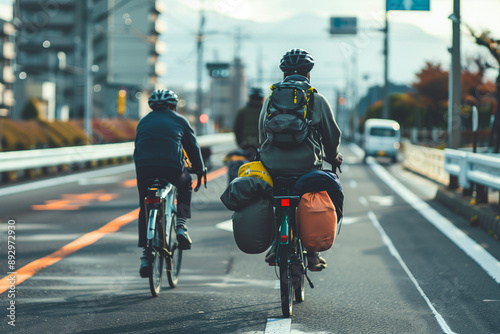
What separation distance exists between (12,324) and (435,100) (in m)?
62.7

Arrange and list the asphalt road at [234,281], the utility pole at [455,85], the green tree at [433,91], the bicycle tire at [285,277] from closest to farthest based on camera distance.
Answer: the bicycle tire at [285,277], the asphalt road at [234,281], the utility pole at [455,85], the green tree at [433,91]

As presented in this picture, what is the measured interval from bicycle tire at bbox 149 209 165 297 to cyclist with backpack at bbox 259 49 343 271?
3.51ft

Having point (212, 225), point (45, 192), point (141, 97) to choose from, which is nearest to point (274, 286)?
point (212, 225)

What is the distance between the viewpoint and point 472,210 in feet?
39.1

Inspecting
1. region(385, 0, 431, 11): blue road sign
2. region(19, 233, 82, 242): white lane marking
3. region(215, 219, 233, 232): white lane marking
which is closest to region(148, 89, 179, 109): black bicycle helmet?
region(19, 233, 82, 242): white lane marking

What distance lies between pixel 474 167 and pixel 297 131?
828 centimetres

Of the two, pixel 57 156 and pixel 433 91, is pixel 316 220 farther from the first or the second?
pixel 433 91

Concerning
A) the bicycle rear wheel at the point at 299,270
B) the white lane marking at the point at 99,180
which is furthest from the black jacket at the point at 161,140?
the white lane marking at the point at 99,180

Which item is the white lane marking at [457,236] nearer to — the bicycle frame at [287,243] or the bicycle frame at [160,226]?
the bicycle frame at [287,243]

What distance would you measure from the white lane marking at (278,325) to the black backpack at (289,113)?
127 centimetres

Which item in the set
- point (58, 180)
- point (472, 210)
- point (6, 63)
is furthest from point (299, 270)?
point (6, 63)

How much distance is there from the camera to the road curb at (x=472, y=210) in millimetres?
10368

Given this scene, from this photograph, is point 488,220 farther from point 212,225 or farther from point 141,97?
point 141,97

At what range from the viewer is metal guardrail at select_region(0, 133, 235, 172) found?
1915 centimetres
